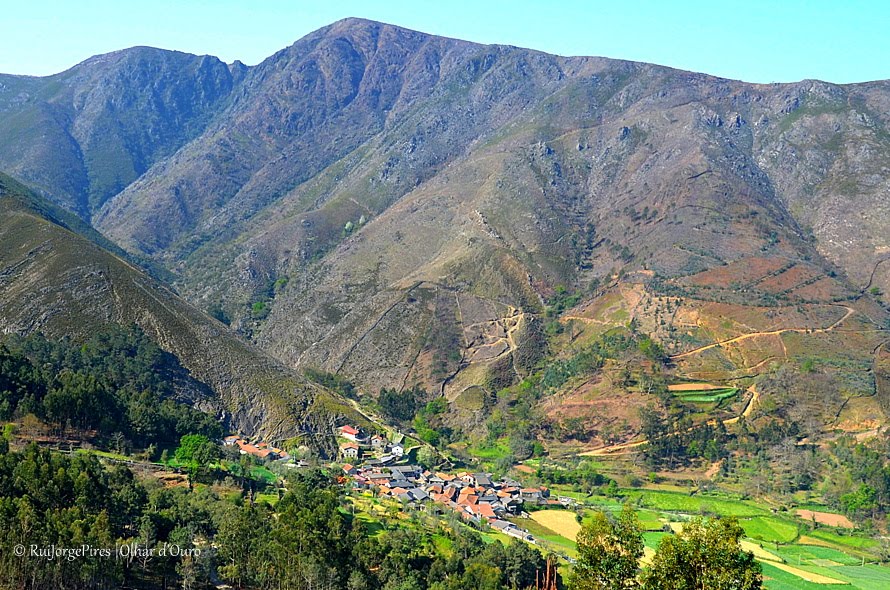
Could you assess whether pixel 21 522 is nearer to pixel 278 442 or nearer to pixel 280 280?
pixel 278 442

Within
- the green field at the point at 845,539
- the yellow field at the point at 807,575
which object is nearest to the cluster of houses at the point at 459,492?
the yellow field at the point at 807,575

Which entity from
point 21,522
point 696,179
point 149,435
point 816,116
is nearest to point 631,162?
point 696,179

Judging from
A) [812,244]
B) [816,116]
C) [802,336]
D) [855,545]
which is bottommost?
[855,545]

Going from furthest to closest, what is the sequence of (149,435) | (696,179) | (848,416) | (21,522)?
1. (696,179)
2. (848,416)
3. (149,435)
4. (21,522)

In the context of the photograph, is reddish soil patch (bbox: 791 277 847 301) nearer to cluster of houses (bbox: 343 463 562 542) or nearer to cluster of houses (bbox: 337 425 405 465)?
cluster of houses (bbox: 343 463 562 542)

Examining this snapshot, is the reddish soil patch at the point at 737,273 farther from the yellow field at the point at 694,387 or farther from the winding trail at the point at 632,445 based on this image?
the winding trail at the point at 632,445

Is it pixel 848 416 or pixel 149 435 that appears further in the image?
pixel 848 416
